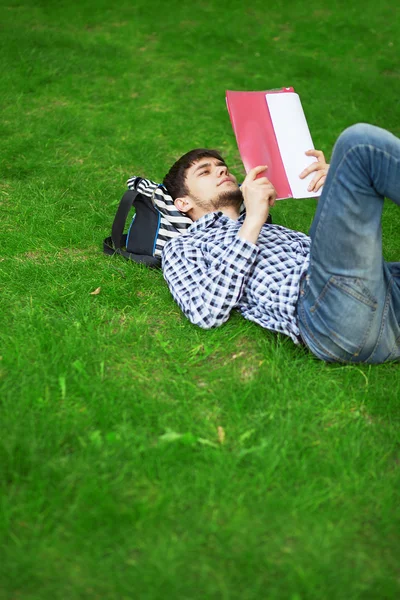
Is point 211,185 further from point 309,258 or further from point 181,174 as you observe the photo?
point 309,258

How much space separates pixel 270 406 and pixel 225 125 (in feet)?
11.9

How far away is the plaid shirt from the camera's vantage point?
2.83 meters

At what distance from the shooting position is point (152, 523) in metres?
2.08

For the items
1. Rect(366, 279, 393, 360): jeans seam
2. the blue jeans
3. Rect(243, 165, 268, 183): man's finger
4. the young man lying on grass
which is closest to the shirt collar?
the young man lying on grass

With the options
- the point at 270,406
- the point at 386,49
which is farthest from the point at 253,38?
the point at 270,406

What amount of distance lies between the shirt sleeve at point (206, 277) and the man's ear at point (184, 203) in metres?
0.25

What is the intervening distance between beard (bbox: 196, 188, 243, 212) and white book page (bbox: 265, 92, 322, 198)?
0.27 metres

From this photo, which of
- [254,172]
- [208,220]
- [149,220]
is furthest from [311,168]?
[149,220]

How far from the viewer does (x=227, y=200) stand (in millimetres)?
3295

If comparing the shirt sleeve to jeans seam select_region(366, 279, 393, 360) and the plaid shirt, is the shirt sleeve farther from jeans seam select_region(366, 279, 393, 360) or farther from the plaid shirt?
jeans seam select_region(366, 279, 393, 360)

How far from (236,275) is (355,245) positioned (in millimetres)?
559

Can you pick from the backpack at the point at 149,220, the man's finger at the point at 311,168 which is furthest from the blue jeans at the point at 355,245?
the backpack at the point at 149,220

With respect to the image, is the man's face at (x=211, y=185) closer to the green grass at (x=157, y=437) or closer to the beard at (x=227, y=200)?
the beard at (x=227, y=200)

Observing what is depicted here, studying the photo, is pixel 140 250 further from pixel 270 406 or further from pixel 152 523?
pixel 152 523
